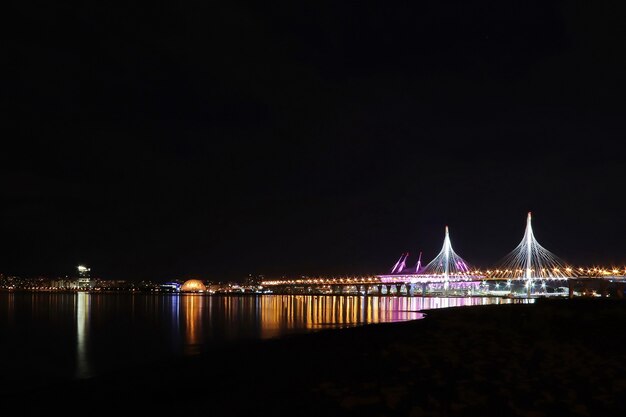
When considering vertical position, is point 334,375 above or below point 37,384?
above

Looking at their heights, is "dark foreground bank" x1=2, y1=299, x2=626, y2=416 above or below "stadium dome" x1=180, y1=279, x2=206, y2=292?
above

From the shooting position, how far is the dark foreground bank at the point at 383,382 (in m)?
9.23

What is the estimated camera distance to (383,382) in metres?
11.4

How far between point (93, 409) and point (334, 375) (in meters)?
4.98

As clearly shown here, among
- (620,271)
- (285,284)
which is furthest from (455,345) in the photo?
(285,284)

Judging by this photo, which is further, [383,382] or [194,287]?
[194,287]

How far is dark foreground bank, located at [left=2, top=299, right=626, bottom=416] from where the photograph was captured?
9.23 m

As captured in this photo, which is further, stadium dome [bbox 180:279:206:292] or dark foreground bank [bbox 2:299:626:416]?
stadium dome [bbox 180:279:206:292]

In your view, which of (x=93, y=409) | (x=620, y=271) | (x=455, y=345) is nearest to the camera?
(x=93, y=409)

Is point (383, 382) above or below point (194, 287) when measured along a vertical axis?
above

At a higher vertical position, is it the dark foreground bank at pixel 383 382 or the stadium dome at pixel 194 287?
the dark foreground bank at pixel 383 382

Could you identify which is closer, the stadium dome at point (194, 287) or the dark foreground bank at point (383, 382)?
the dark foreground bank at point (383, 382)

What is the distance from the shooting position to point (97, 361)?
2108cm

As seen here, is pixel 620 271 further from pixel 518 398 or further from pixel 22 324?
pixel 518 398
